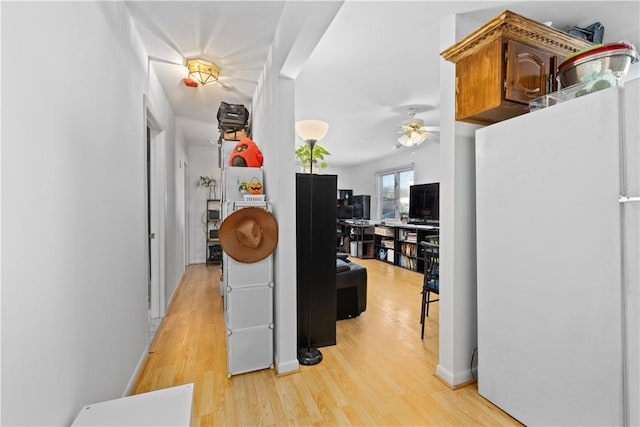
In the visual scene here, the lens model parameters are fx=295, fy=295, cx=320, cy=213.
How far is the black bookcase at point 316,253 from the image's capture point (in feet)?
7.97

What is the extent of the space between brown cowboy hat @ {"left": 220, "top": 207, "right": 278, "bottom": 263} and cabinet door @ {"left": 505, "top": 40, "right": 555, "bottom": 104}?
1.74 m

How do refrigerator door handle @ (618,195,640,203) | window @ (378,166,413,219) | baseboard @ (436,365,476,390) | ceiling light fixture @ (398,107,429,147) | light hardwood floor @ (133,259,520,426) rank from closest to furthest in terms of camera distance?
refrigerator door handle @ (618,195,640,203) < light hardwood floor @ (133,259,520,426) < baseboard @ (436,365,476,390) < ceiling light fixture @ (398,107,429,147) < window @ (378,166,413,219)

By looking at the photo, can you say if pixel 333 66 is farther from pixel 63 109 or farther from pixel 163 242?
pixel 163 242

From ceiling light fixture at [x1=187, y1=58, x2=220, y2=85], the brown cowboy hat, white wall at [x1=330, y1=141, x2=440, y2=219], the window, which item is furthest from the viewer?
the window

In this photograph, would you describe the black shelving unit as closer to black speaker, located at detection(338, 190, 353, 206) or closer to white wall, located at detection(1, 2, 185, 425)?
black speaker, located at detection(338, 190, 353, 206)

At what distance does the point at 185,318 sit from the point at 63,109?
2605 mm

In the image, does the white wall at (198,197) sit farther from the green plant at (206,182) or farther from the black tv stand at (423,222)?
the black tv stand at (423,222)

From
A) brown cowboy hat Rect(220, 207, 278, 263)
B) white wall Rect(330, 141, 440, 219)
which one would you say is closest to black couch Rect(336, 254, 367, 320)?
brown cowboy hat Rect(220, 207, 278, 263)

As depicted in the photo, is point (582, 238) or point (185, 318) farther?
point (185, 318)

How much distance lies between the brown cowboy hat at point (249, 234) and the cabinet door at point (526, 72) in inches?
68.4

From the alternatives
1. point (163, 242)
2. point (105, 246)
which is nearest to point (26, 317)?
point (105, 246)

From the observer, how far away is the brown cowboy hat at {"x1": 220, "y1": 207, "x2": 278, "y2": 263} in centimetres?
212

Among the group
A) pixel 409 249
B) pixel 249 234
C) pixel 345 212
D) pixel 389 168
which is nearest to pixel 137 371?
pixel 249 234

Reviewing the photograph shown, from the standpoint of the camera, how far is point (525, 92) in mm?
1794
